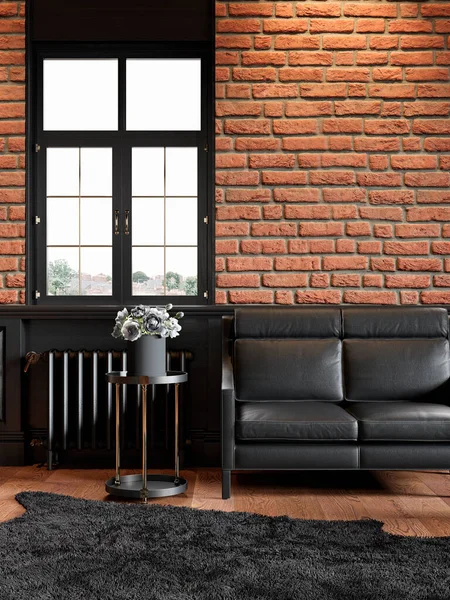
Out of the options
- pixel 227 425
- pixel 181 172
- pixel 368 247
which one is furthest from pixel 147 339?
pixel 368 247

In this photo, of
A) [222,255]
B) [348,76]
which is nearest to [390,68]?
[348,76]

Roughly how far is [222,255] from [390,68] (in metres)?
1.46

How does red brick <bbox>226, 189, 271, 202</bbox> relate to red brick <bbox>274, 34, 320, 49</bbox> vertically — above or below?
below

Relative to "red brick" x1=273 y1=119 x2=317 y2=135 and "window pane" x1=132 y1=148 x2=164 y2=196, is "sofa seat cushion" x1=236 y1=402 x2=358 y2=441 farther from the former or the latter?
"red brick" x1=273 y1=119 x2=317 y2=135

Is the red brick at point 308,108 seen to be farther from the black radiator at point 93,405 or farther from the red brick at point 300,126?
the black radiator at point 93,405

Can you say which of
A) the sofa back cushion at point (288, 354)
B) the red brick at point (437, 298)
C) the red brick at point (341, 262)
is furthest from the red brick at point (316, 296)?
the red brick at point (437, 298)

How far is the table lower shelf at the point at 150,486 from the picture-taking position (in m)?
3.49

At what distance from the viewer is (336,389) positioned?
3.99 m

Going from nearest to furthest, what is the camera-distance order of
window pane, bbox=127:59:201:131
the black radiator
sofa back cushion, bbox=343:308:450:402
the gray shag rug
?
1. the gray shag rug
2. sofa back cushion, bbox=343:308:450:402
3. the black radiator
4. window pane, bbox=127:59:201:131

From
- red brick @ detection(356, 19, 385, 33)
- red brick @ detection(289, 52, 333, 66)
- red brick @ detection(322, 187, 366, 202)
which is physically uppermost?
red brick @ detection(356, 19, 385, 33)

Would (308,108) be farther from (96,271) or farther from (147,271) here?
(96,271)

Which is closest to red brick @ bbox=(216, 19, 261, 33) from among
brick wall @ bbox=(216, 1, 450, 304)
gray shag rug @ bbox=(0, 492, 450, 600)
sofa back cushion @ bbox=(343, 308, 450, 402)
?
brick wall @ bbox=(216, 1, 450, 304)

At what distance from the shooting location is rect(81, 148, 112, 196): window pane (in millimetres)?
4469

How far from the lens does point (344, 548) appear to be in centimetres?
268
